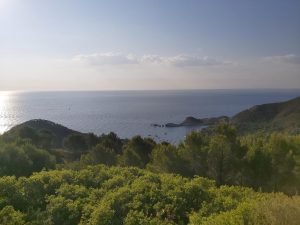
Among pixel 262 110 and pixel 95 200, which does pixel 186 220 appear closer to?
pixel 95 200

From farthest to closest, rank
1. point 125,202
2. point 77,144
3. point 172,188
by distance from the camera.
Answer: point 77,144 → point 172,188 → point 125,202

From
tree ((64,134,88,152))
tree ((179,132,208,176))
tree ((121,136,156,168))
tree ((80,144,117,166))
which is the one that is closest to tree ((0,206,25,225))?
tree ((179,132,208,176))

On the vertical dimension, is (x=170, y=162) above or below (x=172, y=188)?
below

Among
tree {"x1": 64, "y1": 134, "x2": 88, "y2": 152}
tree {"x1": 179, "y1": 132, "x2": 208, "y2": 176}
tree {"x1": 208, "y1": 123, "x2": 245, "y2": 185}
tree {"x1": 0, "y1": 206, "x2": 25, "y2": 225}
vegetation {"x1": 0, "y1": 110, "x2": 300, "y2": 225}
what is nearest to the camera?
vegetation {"x1": 0, "y1": 110, "x2": 300, "y2": 225}

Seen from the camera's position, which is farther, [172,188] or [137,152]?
[137,152]

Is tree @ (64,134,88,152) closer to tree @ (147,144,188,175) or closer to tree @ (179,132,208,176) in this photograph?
tree @ (147,144,188,175)

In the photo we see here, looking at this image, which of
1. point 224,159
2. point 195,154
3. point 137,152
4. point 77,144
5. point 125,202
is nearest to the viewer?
point 125,202

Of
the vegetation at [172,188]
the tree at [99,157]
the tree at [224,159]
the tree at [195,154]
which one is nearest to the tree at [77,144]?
the tree at [99,157]

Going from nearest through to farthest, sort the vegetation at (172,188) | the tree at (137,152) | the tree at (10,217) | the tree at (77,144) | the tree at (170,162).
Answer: the vegetation at (172,188), the tree at (10,217), the tree at (170,162), the tree at (137,152), the tree at (77,144)

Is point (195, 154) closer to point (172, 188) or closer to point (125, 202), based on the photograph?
point (172, 188)

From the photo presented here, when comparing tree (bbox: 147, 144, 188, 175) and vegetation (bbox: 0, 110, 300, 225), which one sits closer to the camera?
vegetation (bbox: 0, 110, 300, 225)

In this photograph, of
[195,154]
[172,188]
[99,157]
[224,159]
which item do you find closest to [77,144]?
[99,157]

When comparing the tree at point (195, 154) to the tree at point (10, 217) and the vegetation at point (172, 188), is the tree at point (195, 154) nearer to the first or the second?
the vegetation at point (172, 188)

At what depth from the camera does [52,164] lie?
40.1 m
